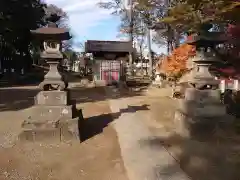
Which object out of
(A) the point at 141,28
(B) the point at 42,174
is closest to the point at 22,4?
(A) the point at 141,28

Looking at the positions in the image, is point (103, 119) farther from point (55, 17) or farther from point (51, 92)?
point (55, 17)

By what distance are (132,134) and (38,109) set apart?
260cm

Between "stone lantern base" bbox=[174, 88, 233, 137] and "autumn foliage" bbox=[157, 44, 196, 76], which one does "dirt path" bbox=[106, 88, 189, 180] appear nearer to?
"stone lantern base" bbox=[174, 88, 233, 137]

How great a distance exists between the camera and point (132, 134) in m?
9.04

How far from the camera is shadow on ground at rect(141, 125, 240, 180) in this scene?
20.1 feet

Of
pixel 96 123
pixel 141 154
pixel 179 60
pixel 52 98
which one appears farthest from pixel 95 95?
pixel 141 154

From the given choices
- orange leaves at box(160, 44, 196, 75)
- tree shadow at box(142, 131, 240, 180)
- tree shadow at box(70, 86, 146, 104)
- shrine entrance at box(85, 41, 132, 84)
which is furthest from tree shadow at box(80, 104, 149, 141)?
shrine entrance at box(85, 41, 132, 84)

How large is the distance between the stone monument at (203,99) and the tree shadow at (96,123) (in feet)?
7.74

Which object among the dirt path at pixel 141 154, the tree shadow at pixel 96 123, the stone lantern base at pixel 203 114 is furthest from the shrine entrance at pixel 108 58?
the stone lantern base at pixel 203 114

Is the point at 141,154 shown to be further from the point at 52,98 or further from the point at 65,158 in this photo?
the point at 52,98

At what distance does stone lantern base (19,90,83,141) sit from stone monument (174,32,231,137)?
10.5ft

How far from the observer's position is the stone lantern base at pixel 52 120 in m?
8.47

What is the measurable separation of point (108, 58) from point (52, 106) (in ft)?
67.7

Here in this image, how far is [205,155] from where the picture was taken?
7.44 metres
